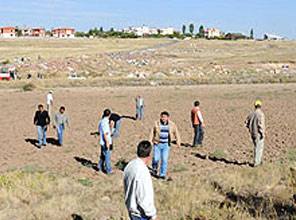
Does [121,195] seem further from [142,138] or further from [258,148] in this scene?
[142,138]

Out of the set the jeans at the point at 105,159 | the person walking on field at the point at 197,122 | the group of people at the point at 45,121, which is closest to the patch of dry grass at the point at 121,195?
the jeans at the point at 105,159

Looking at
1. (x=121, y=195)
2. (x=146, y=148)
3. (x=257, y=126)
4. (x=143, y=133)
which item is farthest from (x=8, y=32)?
(x=146, y=148)

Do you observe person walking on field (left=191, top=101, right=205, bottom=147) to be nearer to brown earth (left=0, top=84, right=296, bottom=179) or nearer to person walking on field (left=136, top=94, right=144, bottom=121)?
brown earth (left=0, top=84, right=296, bottom=179)

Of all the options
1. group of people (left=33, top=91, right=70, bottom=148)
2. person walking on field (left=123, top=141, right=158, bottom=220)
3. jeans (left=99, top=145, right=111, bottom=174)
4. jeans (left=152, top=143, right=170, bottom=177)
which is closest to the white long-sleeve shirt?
person walking on field (left=123, top=141, right=158, bottom=220)

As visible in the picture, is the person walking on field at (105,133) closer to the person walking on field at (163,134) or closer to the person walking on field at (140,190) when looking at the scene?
the person walking on field at (163,134)

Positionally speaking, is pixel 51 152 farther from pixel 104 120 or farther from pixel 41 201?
pixel 41 201

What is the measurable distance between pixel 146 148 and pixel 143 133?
1226cm

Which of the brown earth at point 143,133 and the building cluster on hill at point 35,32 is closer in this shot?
the brown earth at point 143,133

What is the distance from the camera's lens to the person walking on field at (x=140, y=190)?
5156mm

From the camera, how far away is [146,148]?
5438mm

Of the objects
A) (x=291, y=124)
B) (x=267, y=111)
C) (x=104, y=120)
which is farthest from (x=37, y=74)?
(x=104, y=120)

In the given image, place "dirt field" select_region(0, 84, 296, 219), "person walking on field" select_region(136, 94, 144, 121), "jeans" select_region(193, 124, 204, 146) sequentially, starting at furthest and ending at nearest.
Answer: "person walking on field" select_region(136, 94, 144, 121), "jeans" select_region(193, 124, 204, 146), "dirt field" select_region(0, 84, 296, 219)

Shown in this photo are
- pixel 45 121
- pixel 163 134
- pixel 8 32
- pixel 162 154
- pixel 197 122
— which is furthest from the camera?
pixel 8 32

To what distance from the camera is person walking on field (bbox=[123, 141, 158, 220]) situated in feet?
16.9
